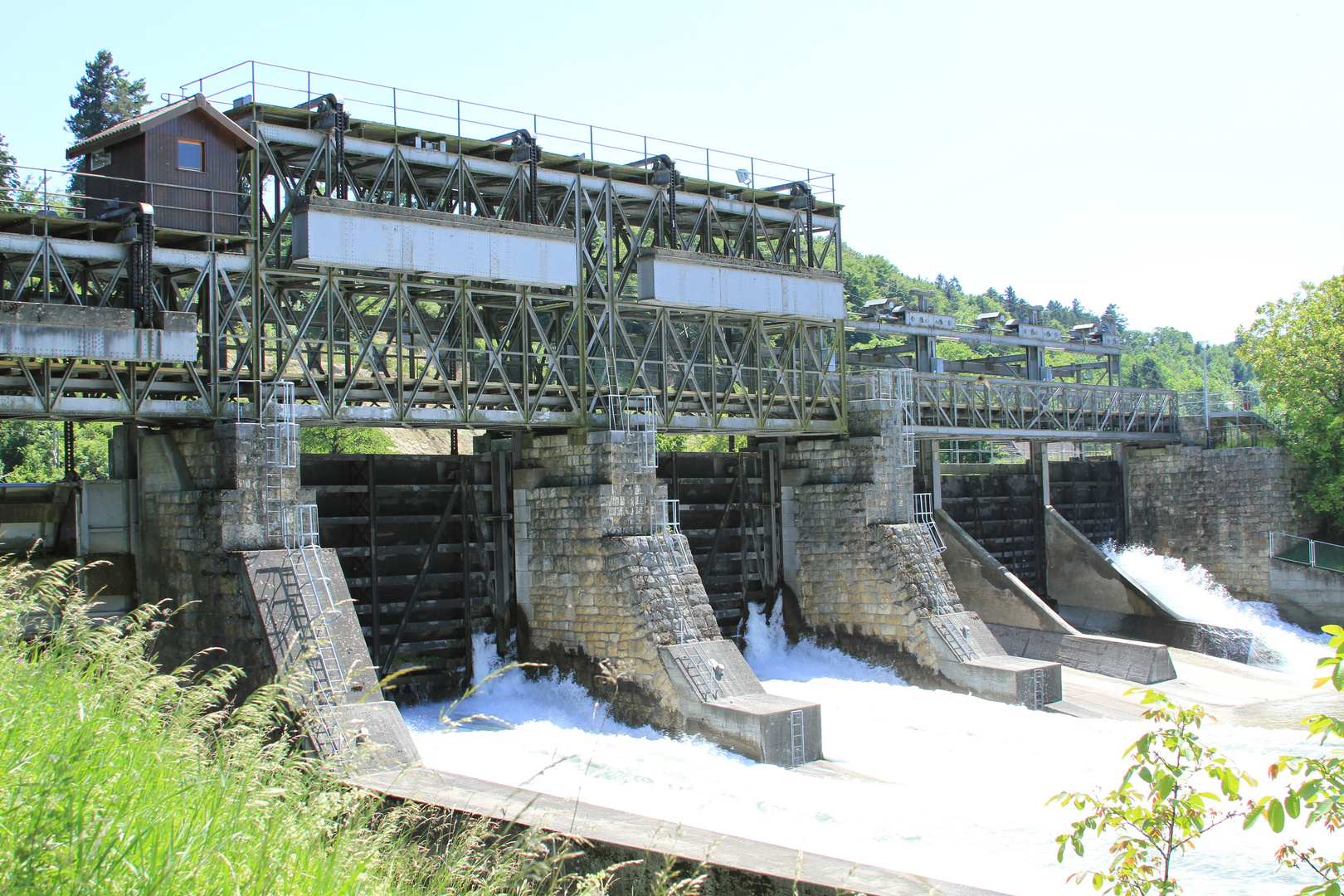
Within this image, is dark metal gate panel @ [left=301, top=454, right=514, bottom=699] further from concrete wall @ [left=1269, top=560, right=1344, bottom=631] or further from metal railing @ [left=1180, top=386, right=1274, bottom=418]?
metal railing @ [left=1180, top=386, right=1274, bottom=418]

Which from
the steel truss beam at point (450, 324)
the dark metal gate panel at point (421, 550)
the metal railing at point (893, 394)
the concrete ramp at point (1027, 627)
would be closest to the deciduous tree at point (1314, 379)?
the concrete ramp at point (1027, 627)

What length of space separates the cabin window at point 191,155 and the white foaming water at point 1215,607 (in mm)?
24248

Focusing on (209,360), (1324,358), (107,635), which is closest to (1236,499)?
(1324,358)

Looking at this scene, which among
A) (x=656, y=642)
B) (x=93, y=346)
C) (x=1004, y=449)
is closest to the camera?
(x=93, y=346)

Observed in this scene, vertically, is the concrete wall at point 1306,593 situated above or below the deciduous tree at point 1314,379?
below

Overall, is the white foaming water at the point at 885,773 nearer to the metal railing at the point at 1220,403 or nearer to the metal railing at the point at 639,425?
the metal railing at the point at 639,425

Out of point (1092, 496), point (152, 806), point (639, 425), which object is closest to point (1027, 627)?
point (1092, 496)

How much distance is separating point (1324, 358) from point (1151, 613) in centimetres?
964

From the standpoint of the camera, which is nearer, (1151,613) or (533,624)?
(533,624)

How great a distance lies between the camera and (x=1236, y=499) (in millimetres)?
31703

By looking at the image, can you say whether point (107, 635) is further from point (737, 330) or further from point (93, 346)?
point (737, 330)

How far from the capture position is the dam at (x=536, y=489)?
1483 centimetres

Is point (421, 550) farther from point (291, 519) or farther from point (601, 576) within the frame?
point (291, 519)

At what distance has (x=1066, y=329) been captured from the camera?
345 feet
